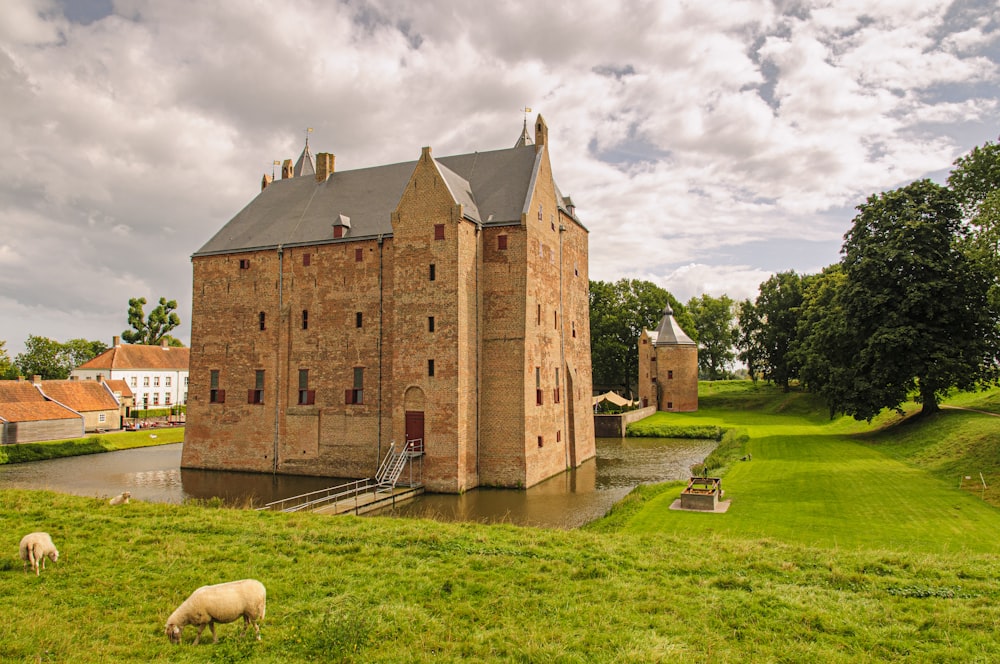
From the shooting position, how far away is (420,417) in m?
23.9

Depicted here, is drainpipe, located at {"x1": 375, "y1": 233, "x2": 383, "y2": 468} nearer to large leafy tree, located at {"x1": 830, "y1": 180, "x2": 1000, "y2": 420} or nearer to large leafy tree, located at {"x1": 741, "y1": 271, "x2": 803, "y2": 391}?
large leafy tree, located at {"x1": 830, "y1": 180, "x2": 1000, "y2": 420}

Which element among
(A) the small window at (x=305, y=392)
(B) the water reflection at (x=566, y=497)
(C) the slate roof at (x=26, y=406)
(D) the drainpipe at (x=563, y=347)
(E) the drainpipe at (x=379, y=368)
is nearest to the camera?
(B) the water reflection at (x=566, y=497)

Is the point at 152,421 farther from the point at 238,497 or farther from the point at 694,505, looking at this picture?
the point at 694,505

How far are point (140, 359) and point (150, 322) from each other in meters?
9.70

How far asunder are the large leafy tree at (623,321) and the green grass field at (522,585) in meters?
43.7

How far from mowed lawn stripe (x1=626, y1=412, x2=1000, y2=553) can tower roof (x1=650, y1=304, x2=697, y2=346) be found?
28.6m

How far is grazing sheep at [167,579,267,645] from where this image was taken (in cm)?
732

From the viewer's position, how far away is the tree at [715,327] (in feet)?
244

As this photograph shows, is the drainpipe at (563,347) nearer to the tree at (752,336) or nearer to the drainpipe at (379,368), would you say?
the drainpipe at (379,368)

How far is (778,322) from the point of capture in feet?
184

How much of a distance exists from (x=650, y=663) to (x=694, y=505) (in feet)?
37.8

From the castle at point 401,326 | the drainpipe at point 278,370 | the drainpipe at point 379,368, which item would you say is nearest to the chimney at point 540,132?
the castle at point 401,326

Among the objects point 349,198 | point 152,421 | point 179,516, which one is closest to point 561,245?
point 349,198

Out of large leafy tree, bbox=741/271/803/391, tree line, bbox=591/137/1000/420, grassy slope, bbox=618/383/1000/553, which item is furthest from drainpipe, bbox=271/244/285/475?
large leafy tree, bbox=741/271/803/391
